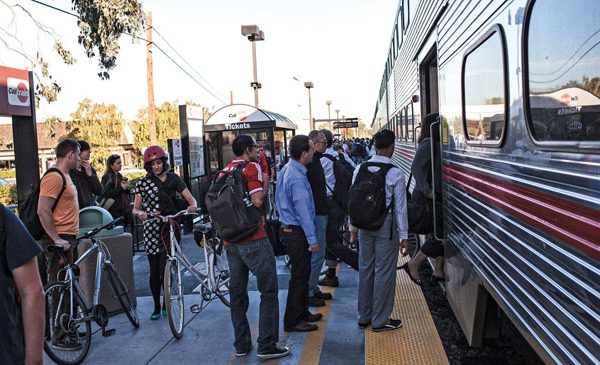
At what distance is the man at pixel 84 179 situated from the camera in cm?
613

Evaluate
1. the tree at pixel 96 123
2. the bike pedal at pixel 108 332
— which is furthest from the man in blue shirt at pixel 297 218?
the tree at pixel 96 123

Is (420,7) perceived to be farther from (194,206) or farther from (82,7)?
(82,7)

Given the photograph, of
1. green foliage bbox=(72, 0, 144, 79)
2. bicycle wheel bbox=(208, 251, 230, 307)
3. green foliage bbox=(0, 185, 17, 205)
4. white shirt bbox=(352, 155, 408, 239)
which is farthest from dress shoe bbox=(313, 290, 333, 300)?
green foliage bbox=(0, 185, 17, 205)

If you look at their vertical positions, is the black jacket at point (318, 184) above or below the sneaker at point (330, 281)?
above

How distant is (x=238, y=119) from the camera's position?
13.6 m

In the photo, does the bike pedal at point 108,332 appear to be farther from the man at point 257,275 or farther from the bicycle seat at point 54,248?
the man at point 257,275

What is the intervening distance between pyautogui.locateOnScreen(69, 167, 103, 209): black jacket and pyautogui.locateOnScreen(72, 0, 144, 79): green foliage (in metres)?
7.47

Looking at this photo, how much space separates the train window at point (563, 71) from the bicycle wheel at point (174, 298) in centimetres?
350

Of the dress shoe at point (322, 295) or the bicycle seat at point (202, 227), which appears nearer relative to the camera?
the bicycle seat at point (202, 227)

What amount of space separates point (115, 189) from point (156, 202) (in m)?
3.18

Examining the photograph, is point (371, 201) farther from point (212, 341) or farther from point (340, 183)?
point (340, 183)

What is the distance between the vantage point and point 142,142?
4612 centimetres

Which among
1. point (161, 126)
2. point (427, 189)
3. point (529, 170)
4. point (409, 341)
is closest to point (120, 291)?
point (409, 341)

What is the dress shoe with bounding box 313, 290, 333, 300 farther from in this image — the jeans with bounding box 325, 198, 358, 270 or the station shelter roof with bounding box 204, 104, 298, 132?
the station shelter roof with bounding box 204, 104, 298, 132
